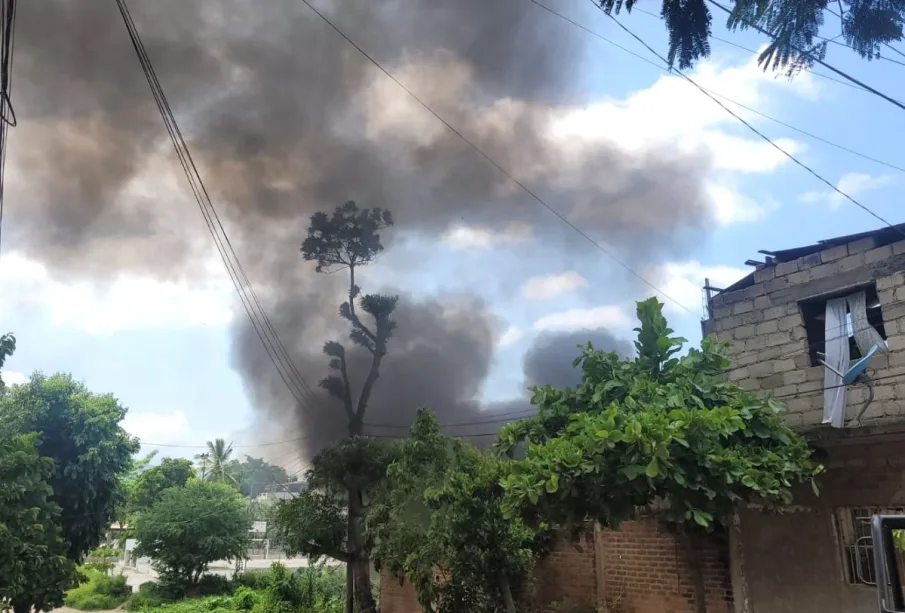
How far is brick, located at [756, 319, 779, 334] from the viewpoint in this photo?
8332 millimetres

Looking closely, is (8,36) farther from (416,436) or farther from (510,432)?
(416,436)

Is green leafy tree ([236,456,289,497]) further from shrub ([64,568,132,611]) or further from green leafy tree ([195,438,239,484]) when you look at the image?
shrub ([64,568,132,611])

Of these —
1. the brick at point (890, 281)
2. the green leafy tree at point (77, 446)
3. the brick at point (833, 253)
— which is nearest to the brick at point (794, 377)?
the brick at point (890, 281)

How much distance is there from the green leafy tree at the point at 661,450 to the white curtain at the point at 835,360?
2.47 feet


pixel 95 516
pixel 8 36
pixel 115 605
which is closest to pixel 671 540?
pixel 8 36

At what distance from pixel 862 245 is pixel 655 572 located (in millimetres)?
5278

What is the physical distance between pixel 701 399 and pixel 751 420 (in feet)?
1.81

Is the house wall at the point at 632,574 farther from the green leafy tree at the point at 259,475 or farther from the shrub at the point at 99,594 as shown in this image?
the green leafy tree at the point at 259,475

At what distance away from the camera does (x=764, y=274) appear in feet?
28.5

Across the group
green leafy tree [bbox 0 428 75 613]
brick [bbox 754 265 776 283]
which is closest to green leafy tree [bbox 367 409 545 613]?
brick [bbox 754 265 776 283]

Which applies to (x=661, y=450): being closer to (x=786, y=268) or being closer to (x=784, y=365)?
(x=784, y=365)

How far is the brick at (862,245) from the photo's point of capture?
7534mm

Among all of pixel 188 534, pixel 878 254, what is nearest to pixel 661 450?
pixel 878 254

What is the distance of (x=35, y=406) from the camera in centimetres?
1961
